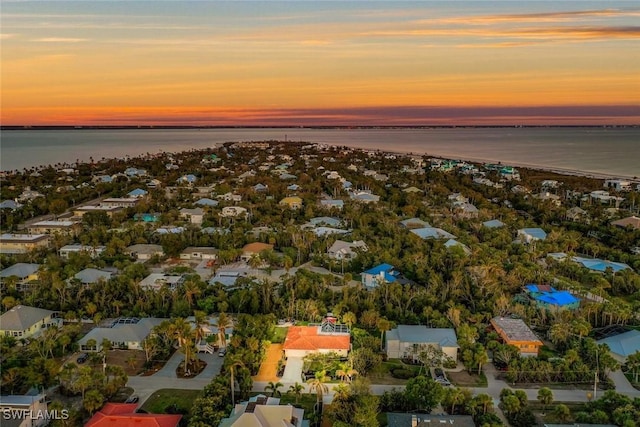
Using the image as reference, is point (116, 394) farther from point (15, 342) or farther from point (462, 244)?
point (462, 244)

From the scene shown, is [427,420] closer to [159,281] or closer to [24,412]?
[24,412]

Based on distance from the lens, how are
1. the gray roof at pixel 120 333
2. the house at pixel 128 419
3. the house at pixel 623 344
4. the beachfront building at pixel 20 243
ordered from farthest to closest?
the beachfront building at pixel 20 243 < the gray roof at pixel 120 333 < the house at pixel 623 344 < the house at pixel 128 419

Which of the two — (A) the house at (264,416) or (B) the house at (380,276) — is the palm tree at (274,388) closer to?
(A) the house at (264,416)

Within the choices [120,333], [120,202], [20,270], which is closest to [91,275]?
[20,270]

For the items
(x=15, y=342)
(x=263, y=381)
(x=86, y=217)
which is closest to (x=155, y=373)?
(x=263, y=381)

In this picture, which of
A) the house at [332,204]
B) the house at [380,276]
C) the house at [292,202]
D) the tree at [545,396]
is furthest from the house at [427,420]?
the house at [292,202]

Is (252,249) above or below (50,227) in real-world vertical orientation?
below

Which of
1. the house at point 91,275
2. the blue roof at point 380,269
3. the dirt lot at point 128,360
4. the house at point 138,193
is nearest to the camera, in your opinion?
the dirt lot at point 128,360
